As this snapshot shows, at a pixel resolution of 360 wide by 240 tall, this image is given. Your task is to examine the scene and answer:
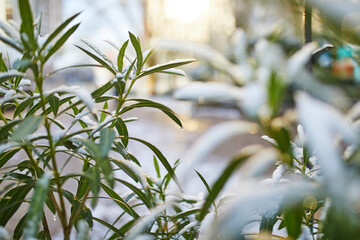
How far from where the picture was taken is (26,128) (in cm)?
49

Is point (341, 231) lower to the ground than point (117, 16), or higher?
lower

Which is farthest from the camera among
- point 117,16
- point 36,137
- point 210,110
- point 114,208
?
point 117,16

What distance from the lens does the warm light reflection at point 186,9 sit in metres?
10.1

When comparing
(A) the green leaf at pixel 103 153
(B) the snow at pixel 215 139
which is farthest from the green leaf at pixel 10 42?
(B) the snow at pixel 215 139

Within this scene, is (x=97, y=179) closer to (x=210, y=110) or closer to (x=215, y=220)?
(x=215, y=220)

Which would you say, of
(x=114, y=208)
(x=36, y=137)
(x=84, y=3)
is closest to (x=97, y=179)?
(x=36, y=137)

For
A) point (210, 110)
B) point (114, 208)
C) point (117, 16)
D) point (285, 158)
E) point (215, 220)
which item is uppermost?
point (117, 16)

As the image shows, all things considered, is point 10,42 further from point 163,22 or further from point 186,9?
point 186,9

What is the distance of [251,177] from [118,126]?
13.5 inches

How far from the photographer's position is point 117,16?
38.7 feet

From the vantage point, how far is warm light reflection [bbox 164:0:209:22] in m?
10.1

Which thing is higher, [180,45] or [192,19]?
[192,19]

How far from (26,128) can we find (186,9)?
33.9ft

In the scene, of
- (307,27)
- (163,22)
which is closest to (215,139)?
(307,27)
